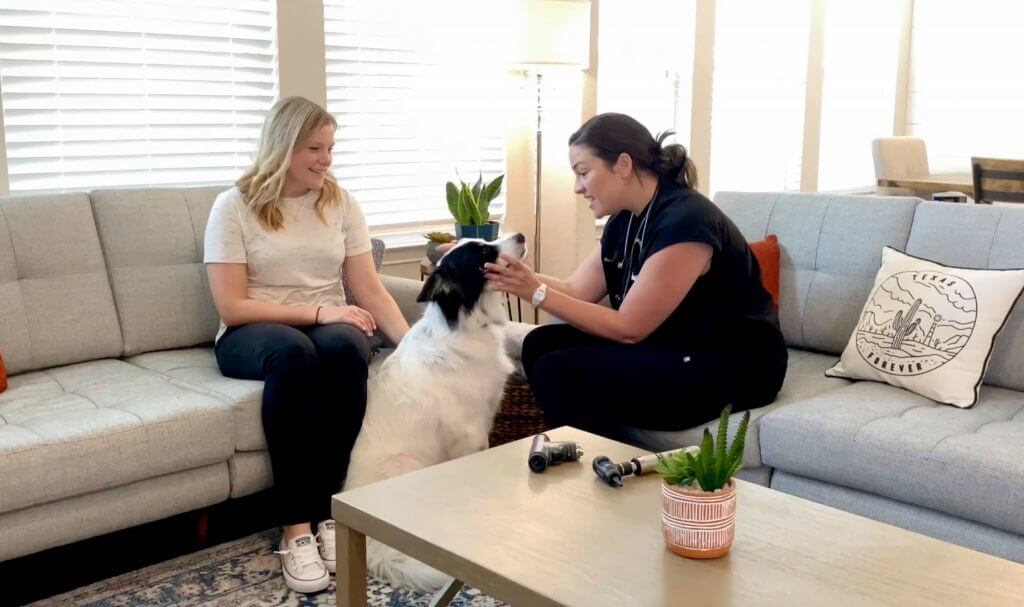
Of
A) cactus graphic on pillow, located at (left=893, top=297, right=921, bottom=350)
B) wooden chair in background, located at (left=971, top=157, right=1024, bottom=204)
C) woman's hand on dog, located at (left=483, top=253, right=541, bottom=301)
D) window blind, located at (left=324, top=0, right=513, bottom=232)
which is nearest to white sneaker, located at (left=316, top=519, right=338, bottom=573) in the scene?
woman's hand on dog, located at (left=483, top=253, right=541, bottom=301)

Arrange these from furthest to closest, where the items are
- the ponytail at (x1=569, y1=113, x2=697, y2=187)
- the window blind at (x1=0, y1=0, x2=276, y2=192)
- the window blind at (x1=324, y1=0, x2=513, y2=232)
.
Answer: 1. the window blind at (x1=324, y1=0, x2=513, y2=232)
2. the window blind at (x1=0, y1=0, x2=276, y2=192)
3. the ponytail at (x1=569, y1=113, x2=697, y2=187)

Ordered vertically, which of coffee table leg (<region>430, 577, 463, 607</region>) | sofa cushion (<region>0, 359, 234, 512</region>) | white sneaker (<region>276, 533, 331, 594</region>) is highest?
sofa cushion (<region>0, 359, 234, 512</region>)

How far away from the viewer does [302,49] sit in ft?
11.5

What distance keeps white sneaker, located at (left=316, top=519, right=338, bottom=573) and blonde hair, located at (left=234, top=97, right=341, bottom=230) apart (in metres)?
0.83

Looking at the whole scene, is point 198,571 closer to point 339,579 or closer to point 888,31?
point 339,579

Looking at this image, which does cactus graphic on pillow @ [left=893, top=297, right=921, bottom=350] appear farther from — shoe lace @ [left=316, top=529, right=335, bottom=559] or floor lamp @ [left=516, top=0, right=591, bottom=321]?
floor lamp @ [left=516, top=0, right=591, bottom=321]

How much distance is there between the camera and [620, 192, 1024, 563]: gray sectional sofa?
198 cm

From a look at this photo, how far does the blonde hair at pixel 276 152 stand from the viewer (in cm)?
264

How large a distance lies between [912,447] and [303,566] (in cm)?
143

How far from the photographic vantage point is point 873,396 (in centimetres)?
239

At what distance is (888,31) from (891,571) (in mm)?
6537

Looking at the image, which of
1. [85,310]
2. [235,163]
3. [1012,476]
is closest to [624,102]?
[235,163]

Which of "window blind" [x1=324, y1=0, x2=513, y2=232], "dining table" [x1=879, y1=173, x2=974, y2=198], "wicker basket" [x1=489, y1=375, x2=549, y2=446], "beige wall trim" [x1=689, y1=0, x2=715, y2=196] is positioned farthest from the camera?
"beige wall trim" [x1=689, y1=0, x2=715, y2=196]

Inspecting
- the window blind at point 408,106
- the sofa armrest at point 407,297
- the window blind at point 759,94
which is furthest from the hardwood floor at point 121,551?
the window blind at point 759,94
